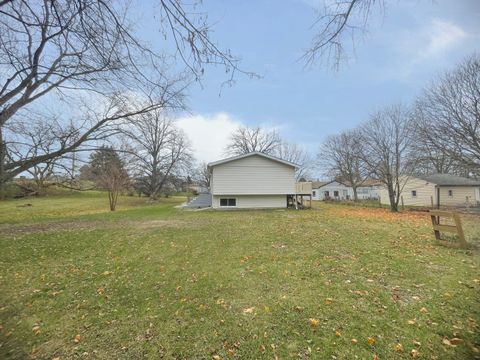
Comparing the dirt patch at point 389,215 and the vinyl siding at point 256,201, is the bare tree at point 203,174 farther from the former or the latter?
the dirt patch at point 389,215

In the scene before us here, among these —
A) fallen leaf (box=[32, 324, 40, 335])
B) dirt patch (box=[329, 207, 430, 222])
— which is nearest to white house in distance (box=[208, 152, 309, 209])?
dirt patch (box=[329, 207, 430, 222])

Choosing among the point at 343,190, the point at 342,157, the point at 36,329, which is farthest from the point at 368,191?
the point at 36,329

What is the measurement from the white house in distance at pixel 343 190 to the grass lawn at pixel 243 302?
4248 cm

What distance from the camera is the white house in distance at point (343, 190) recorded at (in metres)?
49.1

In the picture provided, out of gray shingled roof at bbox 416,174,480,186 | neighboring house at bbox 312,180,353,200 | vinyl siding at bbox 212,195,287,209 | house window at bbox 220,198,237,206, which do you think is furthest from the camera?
neighboring house at bbox 312,180,353,200

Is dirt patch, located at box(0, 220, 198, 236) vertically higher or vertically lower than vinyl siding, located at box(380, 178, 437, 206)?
lower

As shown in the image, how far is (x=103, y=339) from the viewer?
3.10 m

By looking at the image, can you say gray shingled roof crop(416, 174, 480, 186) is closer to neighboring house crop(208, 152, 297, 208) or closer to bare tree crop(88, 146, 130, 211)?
neighboring house crop(208, 152, 297, 208)

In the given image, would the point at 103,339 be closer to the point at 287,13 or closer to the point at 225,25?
the point at 225,25

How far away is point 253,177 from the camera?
21297 mm

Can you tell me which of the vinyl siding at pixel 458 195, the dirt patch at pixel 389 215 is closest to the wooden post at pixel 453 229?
the dirt patch at pixel 389 215

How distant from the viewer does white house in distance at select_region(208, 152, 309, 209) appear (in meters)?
21.1

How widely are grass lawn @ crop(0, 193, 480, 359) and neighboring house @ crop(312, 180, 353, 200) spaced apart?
156 feet

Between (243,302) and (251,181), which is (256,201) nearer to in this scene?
(251,181)
